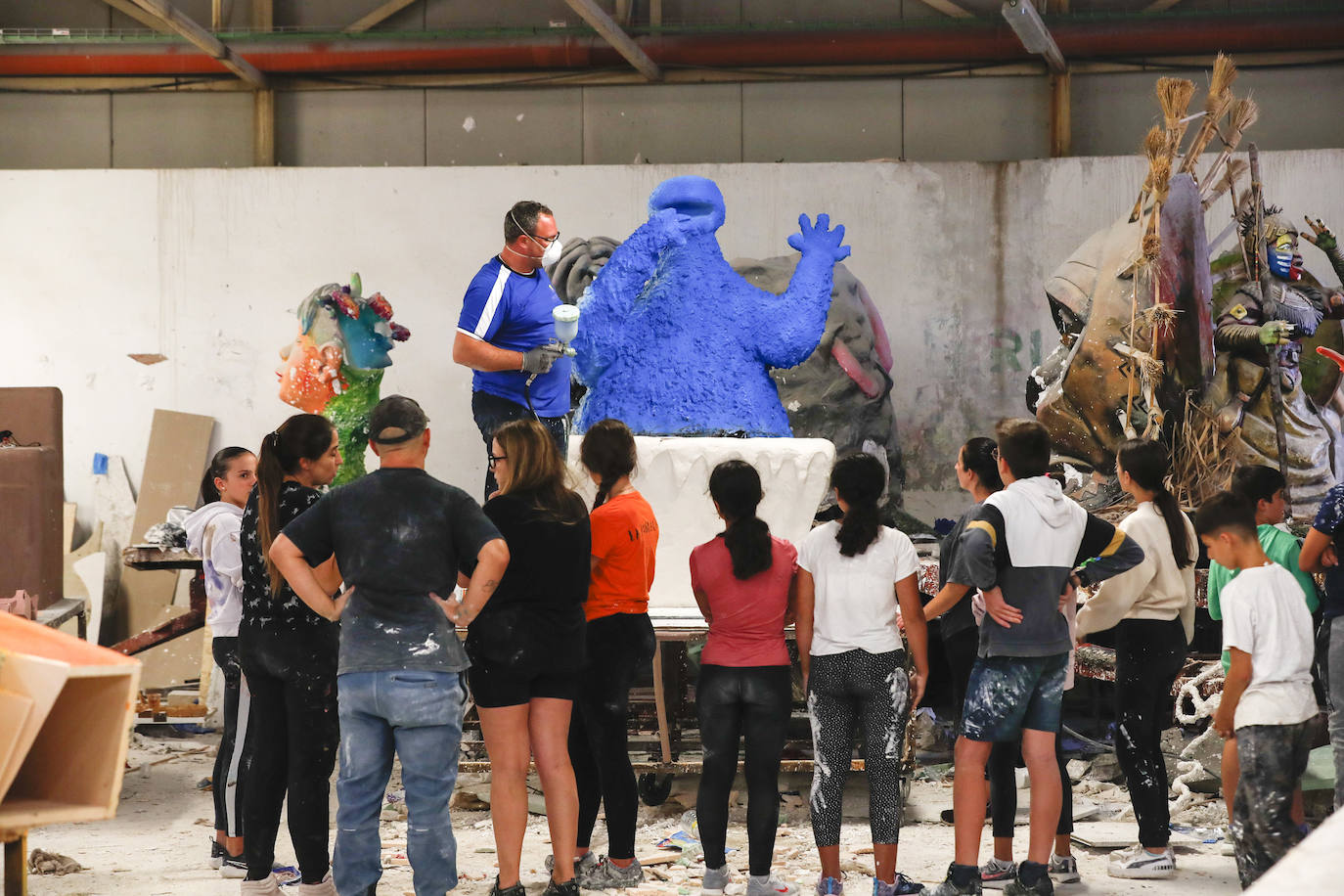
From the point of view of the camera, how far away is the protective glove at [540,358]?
160 inches

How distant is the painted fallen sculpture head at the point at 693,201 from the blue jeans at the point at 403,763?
2140 millimetres

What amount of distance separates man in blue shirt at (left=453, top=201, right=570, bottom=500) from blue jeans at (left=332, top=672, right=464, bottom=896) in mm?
1305

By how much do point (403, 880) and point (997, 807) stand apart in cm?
154

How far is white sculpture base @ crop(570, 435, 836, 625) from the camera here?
4355 millimetres

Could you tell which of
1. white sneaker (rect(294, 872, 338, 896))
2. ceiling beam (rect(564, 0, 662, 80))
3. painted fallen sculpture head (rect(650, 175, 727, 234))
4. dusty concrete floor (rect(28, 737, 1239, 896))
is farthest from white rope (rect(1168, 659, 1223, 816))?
ceiling beam (rect(564, 0, 662, 80))

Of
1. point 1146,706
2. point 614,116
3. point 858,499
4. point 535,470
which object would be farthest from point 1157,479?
point 614,116

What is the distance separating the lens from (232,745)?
3.67 meters

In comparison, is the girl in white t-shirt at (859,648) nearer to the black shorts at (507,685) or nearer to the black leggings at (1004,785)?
the black leggings at (1004,785)

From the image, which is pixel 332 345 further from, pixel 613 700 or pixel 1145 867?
pixel 1145 867

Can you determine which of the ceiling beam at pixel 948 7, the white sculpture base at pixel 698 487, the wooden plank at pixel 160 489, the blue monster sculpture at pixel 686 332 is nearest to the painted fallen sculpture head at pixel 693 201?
the blue monster sculpture at pixel 686 332

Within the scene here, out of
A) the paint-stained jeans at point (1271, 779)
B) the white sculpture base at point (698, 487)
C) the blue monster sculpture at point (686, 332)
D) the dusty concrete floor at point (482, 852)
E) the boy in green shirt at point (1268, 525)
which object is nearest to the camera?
the paint-stained jeans at point (1271, 779)

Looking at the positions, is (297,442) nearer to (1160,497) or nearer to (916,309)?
(1160,497)

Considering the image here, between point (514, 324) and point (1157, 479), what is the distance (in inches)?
73.2

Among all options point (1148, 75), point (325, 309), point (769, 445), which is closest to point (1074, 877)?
point (769, 445)
